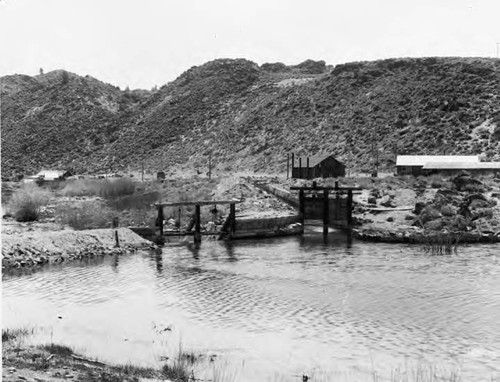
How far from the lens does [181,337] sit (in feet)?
60.3

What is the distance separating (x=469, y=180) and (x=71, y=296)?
43851 millimetres

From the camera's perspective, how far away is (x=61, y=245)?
32656 mm

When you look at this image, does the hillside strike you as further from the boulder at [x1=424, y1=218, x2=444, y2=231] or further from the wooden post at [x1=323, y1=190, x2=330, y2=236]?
the boulder at [x1=424, y1=218, x2=444, y2=231]

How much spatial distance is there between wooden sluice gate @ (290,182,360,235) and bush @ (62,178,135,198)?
38026 mm

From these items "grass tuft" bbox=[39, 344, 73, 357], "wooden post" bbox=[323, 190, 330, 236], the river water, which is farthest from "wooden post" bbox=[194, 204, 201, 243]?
"grass tuft" bbox=[39, 344, 73, 357]

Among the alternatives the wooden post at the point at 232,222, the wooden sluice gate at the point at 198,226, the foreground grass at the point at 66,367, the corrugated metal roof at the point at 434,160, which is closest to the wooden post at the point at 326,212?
the wooden post at the point at 232,222

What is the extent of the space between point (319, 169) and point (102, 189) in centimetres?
3160

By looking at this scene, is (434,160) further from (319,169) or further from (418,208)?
(418,208)

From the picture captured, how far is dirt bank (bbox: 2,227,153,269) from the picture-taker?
30375 millimetres

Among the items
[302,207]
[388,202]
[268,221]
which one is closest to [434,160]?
[388,202]

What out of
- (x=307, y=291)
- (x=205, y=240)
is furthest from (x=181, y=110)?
(x=307, y=291)

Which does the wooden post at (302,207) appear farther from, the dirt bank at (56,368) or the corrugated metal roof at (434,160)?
the corrugated metal roof at (434,160)

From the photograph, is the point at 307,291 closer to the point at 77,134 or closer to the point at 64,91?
the point at 77,134

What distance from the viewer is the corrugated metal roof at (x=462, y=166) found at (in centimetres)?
7675
